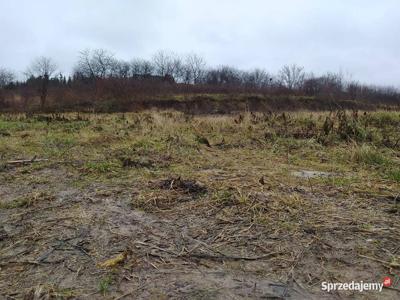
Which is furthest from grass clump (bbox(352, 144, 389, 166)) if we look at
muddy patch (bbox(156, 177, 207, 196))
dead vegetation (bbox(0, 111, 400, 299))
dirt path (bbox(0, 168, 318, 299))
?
dirt path (bbox(0, 168, 318, 299))

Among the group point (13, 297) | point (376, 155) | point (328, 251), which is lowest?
point (13, 297)

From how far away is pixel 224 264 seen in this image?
2.05 metres

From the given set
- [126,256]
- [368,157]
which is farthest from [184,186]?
[368,157]

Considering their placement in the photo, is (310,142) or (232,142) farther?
(232,142)

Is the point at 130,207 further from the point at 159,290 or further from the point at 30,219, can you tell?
the point at 159,290

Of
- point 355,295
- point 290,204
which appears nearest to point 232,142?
point 290,204

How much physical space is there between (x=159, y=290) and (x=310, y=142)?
4.91 m

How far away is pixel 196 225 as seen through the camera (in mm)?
2605

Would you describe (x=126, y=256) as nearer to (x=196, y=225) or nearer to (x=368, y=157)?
(x=196, y=225)

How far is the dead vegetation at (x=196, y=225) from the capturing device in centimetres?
189

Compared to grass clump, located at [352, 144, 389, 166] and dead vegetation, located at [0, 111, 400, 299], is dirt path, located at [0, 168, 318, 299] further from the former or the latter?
grass clump, located at [352, 144, 389, 166]

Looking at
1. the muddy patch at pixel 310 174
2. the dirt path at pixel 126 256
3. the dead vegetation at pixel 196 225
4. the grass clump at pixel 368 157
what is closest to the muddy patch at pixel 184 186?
the dead vegetation at pixel 196 225

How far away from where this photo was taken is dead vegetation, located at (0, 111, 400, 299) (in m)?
1.89

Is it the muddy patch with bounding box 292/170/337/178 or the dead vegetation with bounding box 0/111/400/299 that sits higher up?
the muddy patch with bounding box 292/170/337/178
